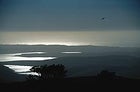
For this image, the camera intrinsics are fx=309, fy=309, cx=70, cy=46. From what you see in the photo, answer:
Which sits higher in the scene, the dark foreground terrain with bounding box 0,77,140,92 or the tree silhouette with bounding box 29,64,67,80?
the tree silhouette with bounding box 29,64,67,80

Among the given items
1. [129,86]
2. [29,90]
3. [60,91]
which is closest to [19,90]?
[29,90]

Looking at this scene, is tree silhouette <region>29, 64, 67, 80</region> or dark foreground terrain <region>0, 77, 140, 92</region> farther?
tree silhouette <region>29, 64, 67, 80</region>

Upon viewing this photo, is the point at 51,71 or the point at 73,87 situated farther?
the point at 51,71

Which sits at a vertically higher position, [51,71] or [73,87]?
[51,71]

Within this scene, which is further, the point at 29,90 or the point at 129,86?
the point at 129,86

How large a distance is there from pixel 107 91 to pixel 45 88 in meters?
5.84

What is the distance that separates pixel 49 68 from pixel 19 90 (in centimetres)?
1382

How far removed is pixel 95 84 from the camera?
31.6 meters

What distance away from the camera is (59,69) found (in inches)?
1753

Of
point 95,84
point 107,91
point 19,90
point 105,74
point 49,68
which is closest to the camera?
point 107,91

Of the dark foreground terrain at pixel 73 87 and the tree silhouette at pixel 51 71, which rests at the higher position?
the tree silhouette at pixel 51 71

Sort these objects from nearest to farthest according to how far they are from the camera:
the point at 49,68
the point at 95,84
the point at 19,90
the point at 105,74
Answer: the point at 19,90, the point at 95,84, the point at 105,74, the point at 49,68

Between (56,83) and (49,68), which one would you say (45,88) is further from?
(49,68)

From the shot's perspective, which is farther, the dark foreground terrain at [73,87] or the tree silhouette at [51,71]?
the tree silhouette at [51,71]
